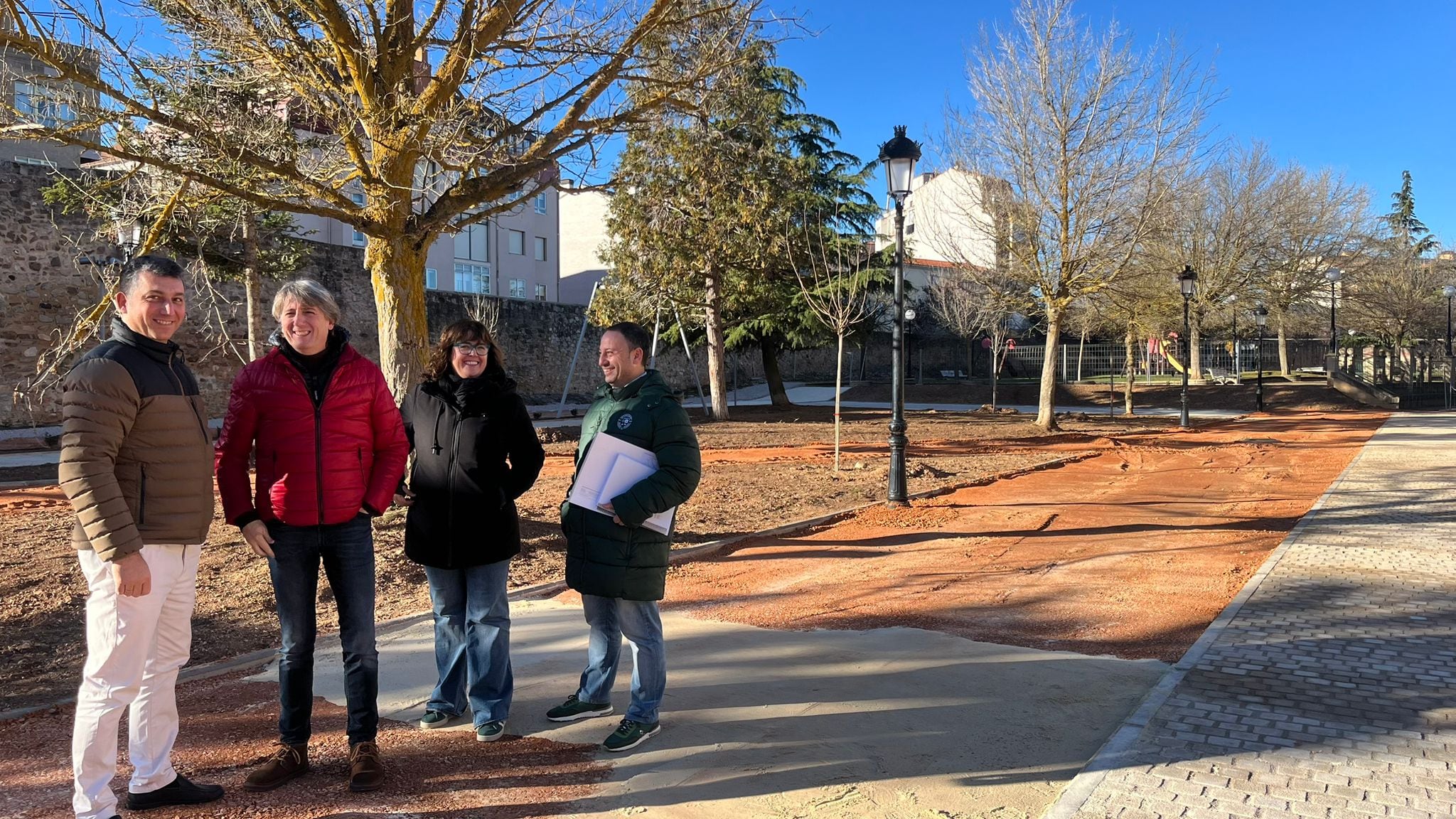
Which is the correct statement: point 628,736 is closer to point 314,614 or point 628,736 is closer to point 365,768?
Result: point 365,768

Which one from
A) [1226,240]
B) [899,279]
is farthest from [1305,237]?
[899,279]

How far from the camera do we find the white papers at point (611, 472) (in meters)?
3.74

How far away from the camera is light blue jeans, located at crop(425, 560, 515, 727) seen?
13.0ft

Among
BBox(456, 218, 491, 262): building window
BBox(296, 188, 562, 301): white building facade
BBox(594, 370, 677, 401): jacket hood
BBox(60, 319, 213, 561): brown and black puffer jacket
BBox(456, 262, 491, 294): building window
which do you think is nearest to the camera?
BBox(60, 319, 213, 561): brown and black puffer jacket

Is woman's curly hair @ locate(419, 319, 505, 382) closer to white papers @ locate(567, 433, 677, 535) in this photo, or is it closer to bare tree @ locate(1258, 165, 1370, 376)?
white papers @ locate(567, 433, 677, 535)

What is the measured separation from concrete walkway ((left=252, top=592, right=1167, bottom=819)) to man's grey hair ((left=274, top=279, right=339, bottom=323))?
190cm

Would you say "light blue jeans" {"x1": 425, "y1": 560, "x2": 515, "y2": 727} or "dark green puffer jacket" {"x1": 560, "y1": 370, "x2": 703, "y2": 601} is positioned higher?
"dark green puffer jacket" {"x1": 560, "y1": 370, "x2": 703, "y2": 601}

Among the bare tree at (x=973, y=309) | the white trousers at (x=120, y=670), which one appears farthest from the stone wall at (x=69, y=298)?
the bare tree at (x=973, y=309)

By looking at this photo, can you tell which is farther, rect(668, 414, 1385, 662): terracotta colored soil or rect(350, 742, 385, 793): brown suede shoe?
rect(668, 414, 1385, 662): terracotta colored soil

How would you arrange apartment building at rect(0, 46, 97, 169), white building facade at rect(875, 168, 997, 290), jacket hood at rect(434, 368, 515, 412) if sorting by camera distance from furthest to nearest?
white building facade at rect(875, 168, 997, 290) → apartment building at rect(0, 46, 97, 169) → jacket hood at rect(434, 368, 515, 412)

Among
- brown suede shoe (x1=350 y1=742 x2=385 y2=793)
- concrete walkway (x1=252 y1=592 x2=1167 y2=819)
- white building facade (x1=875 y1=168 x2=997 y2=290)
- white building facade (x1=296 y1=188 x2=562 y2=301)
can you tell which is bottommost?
Result: concrete walkway (x1=252 y1=592 x2=1167 y2=819)

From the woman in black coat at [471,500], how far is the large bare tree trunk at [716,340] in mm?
18661

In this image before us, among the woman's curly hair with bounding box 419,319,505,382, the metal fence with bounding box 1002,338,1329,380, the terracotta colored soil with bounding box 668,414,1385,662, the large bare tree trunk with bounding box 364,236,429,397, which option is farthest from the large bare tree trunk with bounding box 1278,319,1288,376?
the woman's curly hair with bounding box 419,319,505,382

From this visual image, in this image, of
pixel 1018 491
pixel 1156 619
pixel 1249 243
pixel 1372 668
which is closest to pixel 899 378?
pixel 1018 491
